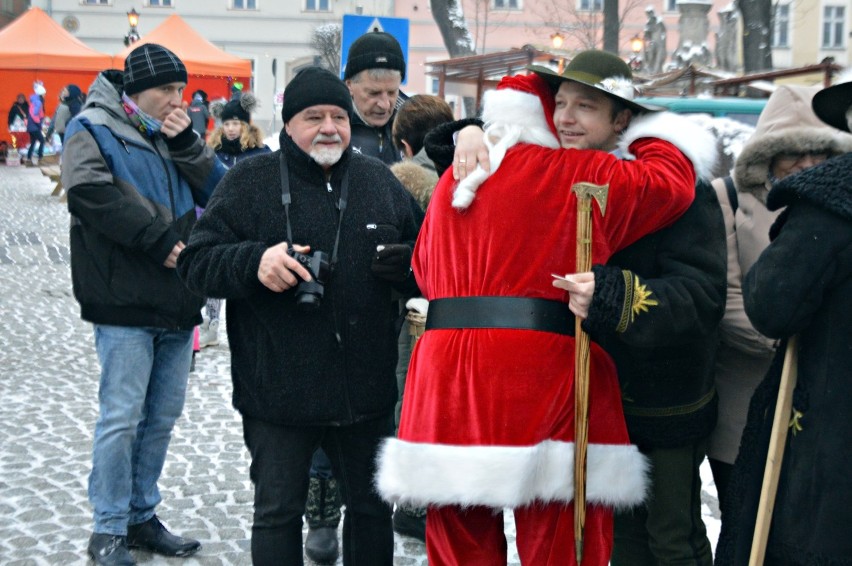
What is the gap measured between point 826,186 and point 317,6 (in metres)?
47.8

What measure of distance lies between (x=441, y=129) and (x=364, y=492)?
4.28 feet

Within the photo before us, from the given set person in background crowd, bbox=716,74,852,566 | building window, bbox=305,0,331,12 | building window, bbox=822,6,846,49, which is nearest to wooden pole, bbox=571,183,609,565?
person in background crowd, bbox=716,74,852,566

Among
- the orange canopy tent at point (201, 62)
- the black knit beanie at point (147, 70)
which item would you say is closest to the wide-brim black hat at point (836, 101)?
the black knit beanie at point (147, 70)

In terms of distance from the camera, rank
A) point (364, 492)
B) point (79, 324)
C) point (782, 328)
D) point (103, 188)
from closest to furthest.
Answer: point (782, 328), point (364, 492), point (103, 188), point (79, 324)

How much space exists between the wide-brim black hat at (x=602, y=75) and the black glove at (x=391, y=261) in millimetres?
782

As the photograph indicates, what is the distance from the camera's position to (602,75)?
318cm

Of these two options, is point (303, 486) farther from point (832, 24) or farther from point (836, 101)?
point (832, 24)

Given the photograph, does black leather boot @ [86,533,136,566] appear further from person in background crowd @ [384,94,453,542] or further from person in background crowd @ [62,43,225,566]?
person in background crowd @ [384,94,453,542]

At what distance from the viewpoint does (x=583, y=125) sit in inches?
126

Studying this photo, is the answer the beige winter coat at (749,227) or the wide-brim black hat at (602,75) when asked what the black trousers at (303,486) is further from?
the wide-brim black hat at (602,75)

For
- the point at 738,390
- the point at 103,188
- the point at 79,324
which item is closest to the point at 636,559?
the point at 738,390

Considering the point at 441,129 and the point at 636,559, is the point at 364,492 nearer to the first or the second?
the point at 636,559

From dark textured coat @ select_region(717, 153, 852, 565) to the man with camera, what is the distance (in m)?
1.37

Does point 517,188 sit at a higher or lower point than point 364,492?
higher
